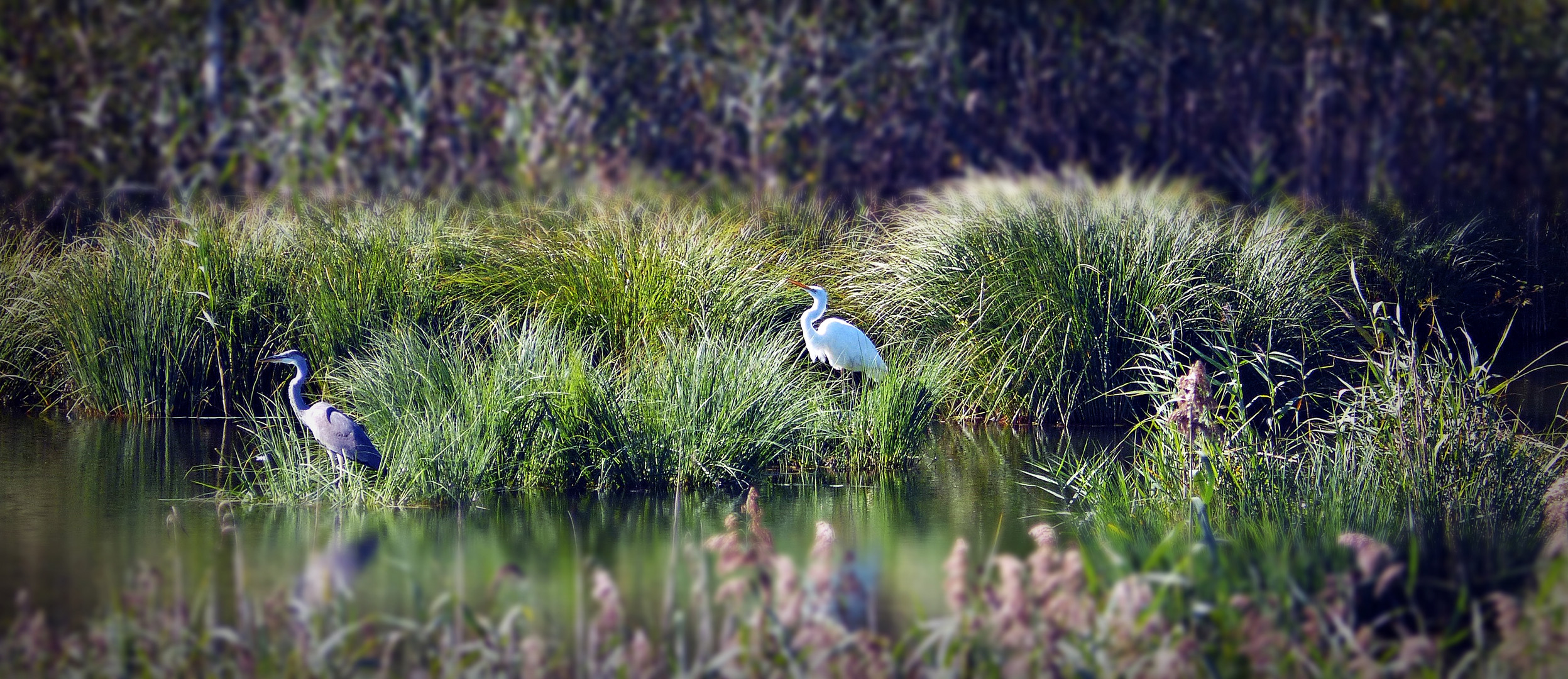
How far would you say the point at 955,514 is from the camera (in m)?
4.87

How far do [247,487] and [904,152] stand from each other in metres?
9.68

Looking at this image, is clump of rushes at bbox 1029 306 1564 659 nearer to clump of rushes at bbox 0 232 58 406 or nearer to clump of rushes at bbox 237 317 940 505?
Answer: clump of rushes at bbox 237 317 940 505

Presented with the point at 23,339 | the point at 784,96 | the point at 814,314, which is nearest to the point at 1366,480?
the point at 814,314

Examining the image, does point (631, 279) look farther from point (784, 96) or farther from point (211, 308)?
point (784, 96)

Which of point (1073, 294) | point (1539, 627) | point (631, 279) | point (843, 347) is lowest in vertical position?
point (1539, 627)

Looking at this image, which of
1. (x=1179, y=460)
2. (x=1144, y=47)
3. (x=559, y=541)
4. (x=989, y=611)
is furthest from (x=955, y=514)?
(x=1144, y=47)

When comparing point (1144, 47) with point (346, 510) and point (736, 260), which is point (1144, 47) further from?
point (346, 510)

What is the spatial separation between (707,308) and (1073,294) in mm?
1767

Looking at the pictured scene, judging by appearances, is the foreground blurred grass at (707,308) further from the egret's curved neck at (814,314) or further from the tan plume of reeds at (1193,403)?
the tan plume of reeds at (1193,403)

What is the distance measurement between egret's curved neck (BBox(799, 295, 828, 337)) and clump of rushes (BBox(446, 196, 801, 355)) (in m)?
0.23

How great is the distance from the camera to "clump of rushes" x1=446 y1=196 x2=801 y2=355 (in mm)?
6742

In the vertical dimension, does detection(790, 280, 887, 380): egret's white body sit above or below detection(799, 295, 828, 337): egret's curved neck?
below

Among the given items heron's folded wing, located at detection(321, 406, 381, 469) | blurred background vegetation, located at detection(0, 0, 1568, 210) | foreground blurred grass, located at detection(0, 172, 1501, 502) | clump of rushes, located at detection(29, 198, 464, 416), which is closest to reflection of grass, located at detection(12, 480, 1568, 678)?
heron's folded wing, located at detection(321, 406, 381, 469)

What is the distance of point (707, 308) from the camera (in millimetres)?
6824
